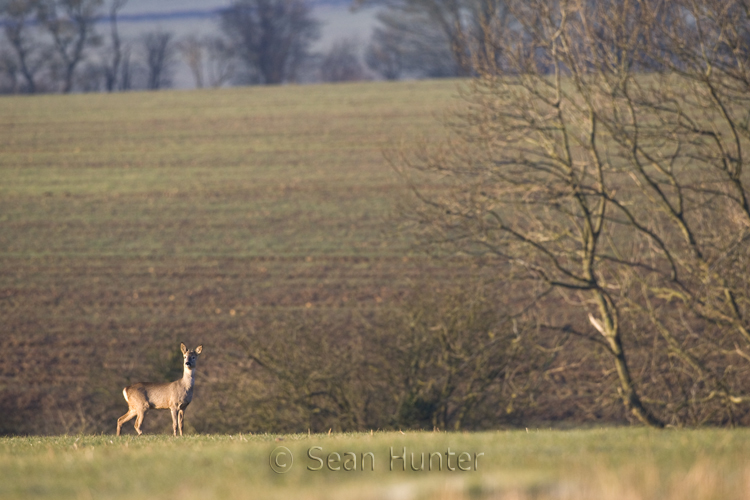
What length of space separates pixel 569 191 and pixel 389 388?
16.7ft

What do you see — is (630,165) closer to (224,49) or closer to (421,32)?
(421,32)

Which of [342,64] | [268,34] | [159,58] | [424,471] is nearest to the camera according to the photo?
[424,471]

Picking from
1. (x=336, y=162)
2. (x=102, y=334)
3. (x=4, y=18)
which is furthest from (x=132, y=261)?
(x=4, y=18)

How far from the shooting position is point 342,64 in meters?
82.2

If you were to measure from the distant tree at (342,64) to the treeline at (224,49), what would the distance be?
11cm

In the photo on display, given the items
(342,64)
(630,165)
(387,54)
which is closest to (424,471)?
(630,165)

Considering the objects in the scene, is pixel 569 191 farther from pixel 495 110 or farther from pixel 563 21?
pixel 563 21

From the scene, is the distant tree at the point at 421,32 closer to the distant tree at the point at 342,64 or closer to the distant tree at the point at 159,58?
the distant tree at the point at 342,64

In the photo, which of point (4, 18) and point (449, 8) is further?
point (4, 18)

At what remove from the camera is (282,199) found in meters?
32.4

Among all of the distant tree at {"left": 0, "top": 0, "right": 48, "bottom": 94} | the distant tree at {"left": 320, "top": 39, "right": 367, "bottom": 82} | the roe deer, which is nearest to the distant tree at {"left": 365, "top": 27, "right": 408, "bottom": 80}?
the distant tree at {"left": 320, "top": 39, "right": 367, "bottom": 82}

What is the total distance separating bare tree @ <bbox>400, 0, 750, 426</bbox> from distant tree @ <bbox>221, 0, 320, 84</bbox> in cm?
5930

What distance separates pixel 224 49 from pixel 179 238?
4862cm

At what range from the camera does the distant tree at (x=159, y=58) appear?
80.7 meters
